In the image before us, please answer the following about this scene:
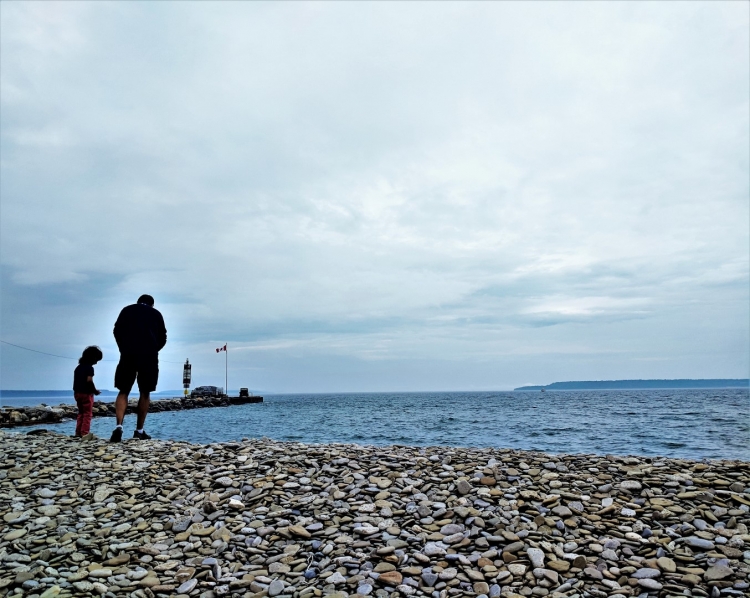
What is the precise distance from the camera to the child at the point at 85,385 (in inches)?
404

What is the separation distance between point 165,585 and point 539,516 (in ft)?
13.3

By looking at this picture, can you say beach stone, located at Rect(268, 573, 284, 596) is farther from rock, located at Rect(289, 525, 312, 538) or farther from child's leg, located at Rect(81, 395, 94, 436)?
child's leg, located at Rect(81, 395, 94, 436)

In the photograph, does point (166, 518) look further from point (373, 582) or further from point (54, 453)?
point (54, 453)

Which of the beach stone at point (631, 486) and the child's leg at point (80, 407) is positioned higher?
the child's leg at point (80, 407)

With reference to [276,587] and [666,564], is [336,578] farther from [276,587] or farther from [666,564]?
[666,564]

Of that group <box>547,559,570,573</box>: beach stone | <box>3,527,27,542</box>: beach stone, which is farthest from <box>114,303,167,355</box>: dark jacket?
<box>547,559,570,573</box>: beach stone

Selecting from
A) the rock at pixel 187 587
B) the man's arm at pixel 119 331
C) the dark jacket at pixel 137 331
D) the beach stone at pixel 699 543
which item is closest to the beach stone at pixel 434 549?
the rock at pixel 187 587

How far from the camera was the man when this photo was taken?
918cm

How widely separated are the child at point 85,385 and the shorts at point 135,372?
157cm

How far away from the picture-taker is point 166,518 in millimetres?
5938

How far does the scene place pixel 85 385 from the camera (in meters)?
10.3

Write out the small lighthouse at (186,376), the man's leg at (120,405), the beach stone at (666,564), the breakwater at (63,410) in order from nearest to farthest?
1. the beach stone at (666,564)
2. the man's leg at (120,405)
3. the breakwater at (63,410)
4. the small lighthouse at (186,376)

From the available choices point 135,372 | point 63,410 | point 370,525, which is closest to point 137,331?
point 135,372

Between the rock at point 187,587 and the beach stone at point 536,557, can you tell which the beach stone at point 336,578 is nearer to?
the rock at point 187,587
